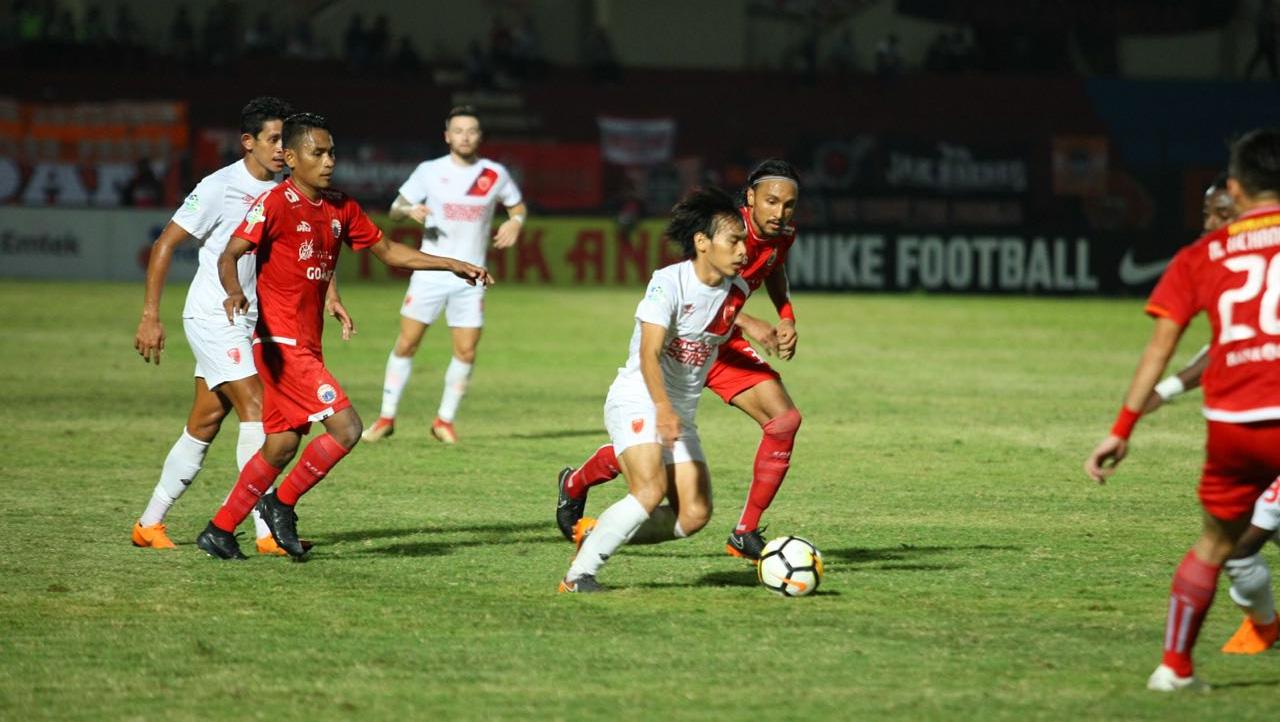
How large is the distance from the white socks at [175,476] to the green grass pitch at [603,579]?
0.75ft

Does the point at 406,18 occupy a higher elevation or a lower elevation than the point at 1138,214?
higher

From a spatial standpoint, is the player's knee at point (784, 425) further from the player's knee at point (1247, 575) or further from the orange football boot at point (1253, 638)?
the player's knee at point (1247, 575)

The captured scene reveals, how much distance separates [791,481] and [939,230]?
70.2 ft

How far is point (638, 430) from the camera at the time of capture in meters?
7.30

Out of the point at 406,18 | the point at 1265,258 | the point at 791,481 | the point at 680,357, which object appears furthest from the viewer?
the point at 406,18

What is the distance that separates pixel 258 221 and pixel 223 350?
78 cm

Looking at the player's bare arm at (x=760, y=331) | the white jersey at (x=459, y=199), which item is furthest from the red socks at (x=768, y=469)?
the white jersey at (x=459, y=199)

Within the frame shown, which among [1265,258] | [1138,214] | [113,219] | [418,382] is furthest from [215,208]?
[1138,214]

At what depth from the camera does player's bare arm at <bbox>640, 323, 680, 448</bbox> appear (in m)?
6.92

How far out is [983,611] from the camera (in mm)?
6996

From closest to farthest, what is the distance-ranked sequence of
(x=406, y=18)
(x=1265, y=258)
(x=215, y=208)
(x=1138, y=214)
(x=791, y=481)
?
(x=1265, y=258) < (x=215, y=208) < (x=791, y=481) < (x=1138, y=214) < (x=406, y=18)

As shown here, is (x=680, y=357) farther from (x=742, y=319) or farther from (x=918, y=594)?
(x=918, y=594)

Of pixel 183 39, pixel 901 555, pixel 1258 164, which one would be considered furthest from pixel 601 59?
pixel 1258 164

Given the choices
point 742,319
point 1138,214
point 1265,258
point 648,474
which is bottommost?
point 1138,214
